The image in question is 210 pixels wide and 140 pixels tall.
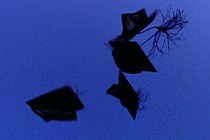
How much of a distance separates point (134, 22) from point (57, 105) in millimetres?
330

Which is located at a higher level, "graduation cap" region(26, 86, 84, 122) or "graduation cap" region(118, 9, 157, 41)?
"graduation cap" region(118, 9, 157, 41)

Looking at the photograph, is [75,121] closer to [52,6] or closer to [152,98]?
[152,98]

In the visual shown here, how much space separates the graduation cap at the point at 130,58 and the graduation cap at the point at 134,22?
25mm

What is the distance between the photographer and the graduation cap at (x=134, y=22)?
1035 mm

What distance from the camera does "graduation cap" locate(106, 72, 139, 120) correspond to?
1036mm

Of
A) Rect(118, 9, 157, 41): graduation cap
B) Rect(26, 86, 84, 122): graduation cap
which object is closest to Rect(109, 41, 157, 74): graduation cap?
Rect(118, 9, 157, 41): graduation cap

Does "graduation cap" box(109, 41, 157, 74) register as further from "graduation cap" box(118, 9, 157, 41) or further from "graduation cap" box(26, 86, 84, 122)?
"graduation cap" box(26, 86, 84, 122)

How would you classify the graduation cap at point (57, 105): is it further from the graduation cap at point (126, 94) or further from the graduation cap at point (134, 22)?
the graduation cap at point (134, 22)

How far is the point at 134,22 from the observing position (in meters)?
1.04

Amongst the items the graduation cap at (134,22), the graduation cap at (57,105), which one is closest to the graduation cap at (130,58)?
the graduation cap at (134,22)

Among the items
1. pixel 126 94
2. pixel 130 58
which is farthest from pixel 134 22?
pixel 126 94

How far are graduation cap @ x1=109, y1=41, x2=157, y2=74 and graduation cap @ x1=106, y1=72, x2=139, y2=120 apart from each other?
1.3 inches

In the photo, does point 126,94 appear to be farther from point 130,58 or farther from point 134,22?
point 134,22

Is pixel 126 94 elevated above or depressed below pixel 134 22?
below
